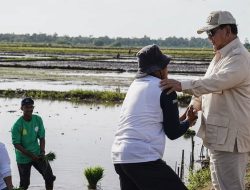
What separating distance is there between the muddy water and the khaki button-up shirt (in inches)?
248

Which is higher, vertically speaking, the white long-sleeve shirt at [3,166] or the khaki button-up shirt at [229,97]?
the khaki button-up shirt at [229,97]

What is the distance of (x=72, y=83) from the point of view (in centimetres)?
3189

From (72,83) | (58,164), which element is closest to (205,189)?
(58,164)

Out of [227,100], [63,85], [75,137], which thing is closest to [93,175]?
[75,137]

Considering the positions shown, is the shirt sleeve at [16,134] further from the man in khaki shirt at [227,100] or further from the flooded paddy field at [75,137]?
the man in khaki shirt at [227,100]

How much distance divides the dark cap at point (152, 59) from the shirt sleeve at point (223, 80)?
259mm

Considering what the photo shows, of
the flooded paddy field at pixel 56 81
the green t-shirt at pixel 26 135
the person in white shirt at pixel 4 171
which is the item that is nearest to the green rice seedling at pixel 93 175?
the green t-shirt at pixel 26 135

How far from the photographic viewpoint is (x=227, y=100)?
11.8ft

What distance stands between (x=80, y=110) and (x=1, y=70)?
20.9 m

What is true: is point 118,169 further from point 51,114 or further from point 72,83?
point 72,83

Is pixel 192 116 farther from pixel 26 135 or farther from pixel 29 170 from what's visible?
pixel 29 170

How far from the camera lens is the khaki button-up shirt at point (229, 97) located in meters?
3.53

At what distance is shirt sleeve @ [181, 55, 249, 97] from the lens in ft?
11.5

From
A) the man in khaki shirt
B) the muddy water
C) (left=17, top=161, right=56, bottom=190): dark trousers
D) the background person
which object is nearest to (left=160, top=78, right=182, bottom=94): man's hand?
the background person
